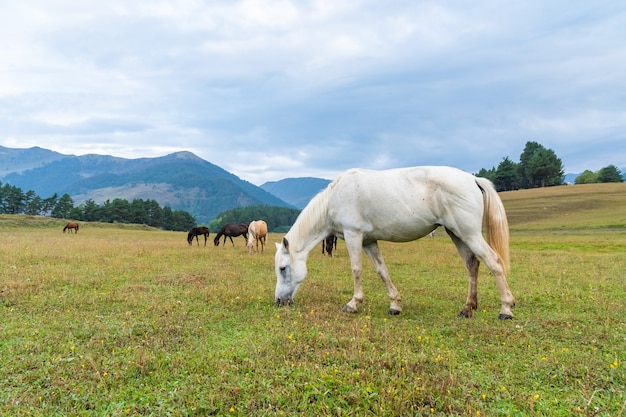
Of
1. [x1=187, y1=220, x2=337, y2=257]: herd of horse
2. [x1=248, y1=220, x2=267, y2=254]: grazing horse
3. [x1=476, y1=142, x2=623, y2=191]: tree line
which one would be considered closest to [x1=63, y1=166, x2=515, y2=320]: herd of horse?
[x1=187, y1=220, x2=337, y2=257]: herd of horse

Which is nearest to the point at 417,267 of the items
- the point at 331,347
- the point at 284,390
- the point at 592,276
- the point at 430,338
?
the point at 592,276

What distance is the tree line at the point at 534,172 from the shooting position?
89312 millimetres

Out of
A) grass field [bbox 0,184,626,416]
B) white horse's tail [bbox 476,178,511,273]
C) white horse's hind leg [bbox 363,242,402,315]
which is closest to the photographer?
grass field [bbox 0,184,626,416]

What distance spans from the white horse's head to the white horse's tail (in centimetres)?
383

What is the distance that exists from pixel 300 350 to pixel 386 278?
10.4 ft

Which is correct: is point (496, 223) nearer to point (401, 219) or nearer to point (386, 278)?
point (401, 219)

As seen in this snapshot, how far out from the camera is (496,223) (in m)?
7.14

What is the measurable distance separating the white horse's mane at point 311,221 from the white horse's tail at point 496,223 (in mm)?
2981

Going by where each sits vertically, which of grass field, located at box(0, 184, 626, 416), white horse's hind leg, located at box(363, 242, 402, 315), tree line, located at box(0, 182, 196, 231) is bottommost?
grass field, located at box(0, 184, 626, 416)

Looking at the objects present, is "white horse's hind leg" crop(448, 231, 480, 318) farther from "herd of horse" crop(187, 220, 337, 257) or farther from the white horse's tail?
"herd of horse" crop(187, 220, 337, 257)

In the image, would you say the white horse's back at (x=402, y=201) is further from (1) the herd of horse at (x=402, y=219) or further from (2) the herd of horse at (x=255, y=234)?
(2) the herd of horse at (x=255, y=234)

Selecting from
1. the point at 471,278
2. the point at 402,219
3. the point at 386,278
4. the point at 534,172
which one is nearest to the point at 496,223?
the point at 471,278

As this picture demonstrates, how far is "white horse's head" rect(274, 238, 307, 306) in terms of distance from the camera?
8125 mm

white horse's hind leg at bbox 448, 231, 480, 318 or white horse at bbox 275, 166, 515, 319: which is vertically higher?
white horse at bbox 275, 166, 515, 319
